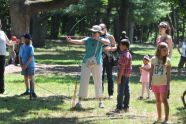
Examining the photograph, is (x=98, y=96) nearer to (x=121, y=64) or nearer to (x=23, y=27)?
(x=121, y=64)

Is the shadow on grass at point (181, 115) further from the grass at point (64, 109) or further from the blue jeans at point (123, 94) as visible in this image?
the blue jeans at point (123, 94)

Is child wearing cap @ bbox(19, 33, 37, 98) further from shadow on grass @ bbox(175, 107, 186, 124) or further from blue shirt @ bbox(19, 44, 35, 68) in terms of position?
shadow on grass @ bbox(175, 107, 186, 124)

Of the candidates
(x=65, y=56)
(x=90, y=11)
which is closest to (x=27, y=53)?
(x=65, y=56)

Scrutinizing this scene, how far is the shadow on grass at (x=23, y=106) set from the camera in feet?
31.0

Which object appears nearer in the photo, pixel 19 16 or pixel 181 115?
pixel 181 115

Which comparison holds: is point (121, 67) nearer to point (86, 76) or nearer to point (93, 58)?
point (93, 58)

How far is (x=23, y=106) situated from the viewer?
10.5 metres

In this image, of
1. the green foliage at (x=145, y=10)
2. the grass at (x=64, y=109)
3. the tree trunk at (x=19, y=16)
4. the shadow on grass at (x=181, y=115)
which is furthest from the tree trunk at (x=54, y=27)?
the shadow on grass at (x=181, y=115)

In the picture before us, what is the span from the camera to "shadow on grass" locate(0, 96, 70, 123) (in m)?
9.44

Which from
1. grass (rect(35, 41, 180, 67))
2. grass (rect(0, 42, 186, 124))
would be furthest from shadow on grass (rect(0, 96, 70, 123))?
grass (rect(35, 41, 180, 67))

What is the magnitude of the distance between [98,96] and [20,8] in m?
6.42

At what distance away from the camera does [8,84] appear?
1498cm

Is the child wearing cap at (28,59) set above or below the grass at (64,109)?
above

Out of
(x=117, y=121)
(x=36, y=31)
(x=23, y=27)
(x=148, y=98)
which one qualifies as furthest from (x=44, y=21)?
(x=117, y=121)
